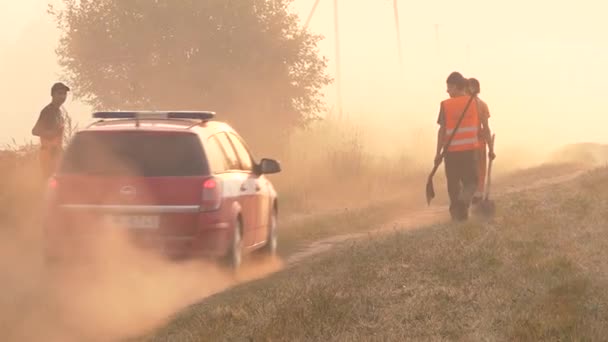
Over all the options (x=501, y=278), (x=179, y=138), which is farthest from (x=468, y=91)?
(x=501, y=278)

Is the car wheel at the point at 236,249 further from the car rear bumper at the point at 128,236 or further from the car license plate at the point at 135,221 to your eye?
the car license plate at the point at 135,221

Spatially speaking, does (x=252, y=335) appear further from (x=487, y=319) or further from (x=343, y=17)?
(x=343, y=17)

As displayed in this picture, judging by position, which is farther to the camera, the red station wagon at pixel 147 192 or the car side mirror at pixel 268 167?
the car side mirror at pixel 268 167

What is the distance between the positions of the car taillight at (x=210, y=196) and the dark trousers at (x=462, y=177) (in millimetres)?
4570

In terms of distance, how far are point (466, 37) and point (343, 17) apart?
528 inches

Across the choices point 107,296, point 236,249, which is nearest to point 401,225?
point 236,249

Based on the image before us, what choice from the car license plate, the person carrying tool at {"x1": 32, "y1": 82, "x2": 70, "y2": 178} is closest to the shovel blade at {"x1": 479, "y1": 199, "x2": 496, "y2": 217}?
the car license plate

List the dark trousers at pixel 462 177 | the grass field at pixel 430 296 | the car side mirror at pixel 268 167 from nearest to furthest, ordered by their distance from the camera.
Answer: the grass field at pixel 430 296 → the car side mirror at pixel 268 167 → the dark trousers at pixel 462 177

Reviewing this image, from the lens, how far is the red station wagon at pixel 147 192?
10719 millimetres

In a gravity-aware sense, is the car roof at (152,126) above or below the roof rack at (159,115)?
below

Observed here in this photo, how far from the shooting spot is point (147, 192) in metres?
10.8

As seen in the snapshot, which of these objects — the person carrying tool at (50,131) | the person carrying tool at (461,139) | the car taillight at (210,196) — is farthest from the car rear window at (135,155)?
the person carrying tool at (461,139)

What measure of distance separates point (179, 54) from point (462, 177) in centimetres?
1587

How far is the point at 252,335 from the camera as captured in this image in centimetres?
781
